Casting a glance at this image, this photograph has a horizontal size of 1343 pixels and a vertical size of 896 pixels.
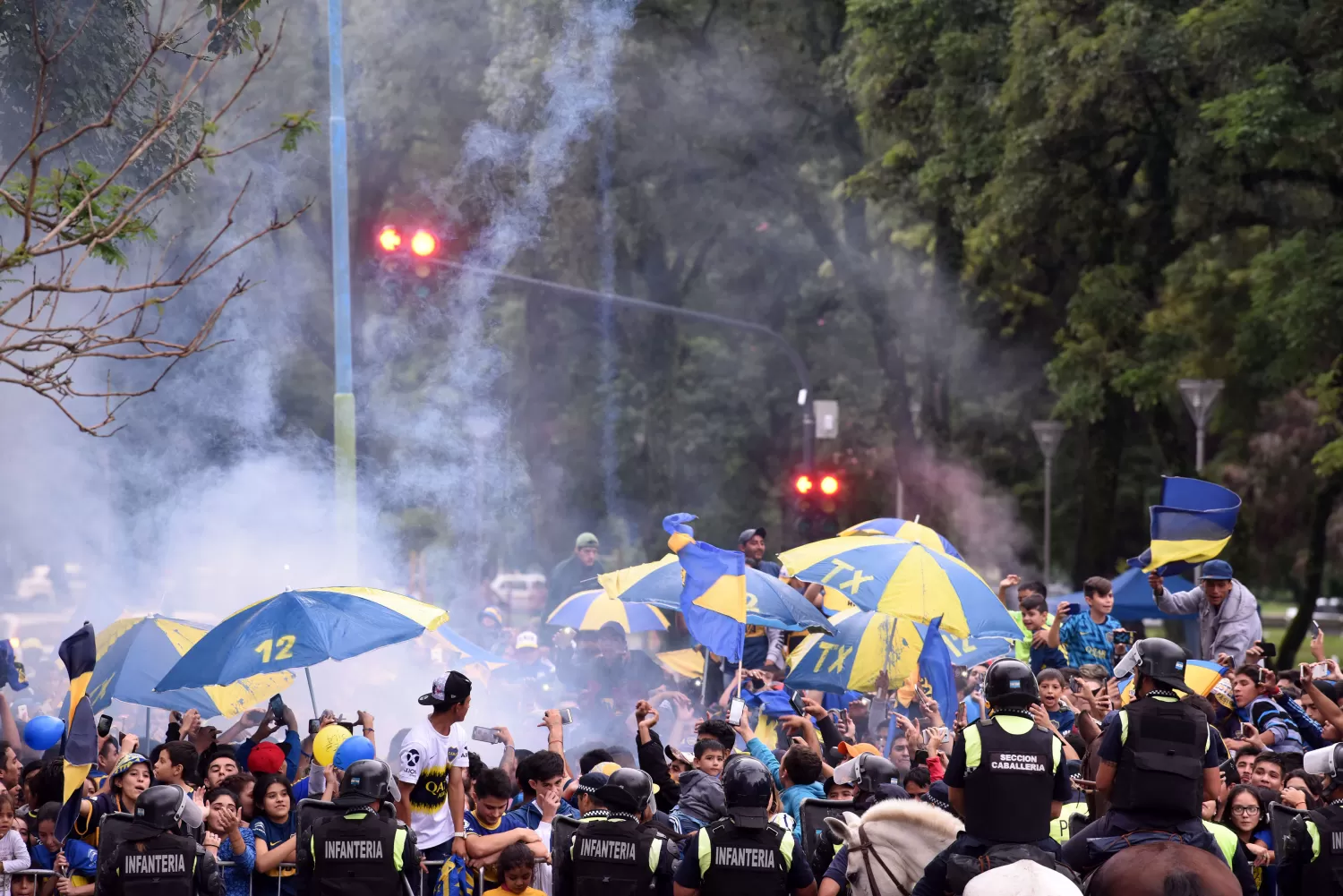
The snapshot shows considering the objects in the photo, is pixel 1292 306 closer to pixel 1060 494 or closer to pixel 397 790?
pixel 1060 494

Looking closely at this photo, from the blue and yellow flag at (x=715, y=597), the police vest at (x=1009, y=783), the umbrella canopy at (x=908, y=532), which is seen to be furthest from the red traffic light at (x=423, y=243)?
the police vest at (x=1009, y=783)

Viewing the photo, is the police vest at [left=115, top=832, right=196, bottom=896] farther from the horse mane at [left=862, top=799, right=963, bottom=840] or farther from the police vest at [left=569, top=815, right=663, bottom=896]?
the horse mane at [left=862, top=799, right=963, bottom=840]

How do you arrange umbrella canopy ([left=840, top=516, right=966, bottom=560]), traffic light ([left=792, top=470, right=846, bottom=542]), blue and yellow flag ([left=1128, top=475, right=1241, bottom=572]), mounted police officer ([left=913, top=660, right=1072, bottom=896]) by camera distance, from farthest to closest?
traffic light ([left=792, top=470, right=846, bottom=542]) → umbrella canopy ([left=840, top=516, right=966, bottom=560]) → blue and yellow flag ([left=1128, top=475, right=1241, bottom=572]) → mounted police officer ([left=913, top=660, right=1072, bottom=896])

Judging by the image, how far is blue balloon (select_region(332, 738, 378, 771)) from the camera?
725 centimetres

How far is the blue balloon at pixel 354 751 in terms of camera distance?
7.25 meters

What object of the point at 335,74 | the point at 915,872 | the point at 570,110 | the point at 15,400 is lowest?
the point at 915,872

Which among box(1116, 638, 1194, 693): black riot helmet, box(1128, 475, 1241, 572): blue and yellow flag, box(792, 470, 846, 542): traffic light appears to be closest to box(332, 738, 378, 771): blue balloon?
box(1116, 638, 1194, 693): black riot helmet

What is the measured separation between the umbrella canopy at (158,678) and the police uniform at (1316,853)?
5926 mm

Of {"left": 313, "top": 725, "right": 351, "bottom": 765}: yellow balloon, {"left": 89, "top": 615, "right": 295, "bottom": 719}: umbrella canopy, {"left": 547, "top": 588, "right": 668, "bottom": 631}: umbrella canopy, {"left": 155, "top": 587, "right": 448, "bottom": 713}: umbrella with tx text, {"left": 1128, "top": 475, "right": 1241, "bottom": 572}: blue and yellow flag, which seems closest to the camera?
{"left": 313, "top": 725, "right": 351, "bottom": 765}: yellow balloon

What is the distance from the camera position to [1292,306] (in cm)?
1811

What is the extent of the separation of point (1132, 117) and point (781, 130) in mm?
8083

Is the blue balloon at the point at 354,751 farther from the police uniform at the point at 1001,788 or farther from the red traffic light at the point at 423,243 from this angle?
the red traffic light at the point at 423,243

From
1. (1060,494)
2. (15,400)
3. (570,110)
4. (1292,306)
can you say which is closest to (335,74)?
(15,400)

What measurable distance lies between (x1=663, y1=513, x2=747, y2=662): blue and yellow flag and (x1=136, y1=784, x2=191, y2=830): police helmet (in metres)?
4.09
